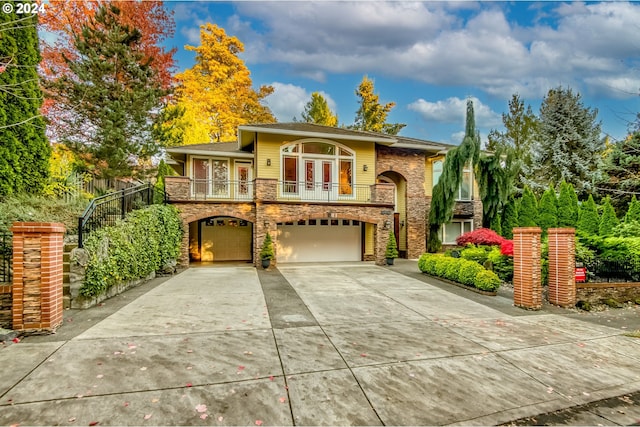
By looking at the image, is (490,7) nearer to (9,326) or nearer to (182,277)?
(182,277)

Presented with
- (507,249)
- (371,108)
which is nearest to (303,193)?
(507,249)

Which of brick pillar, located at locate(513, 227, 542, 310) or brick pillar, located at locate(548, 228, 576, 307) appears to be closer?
brick pillar, located at locate(513, 227, 542, 310)

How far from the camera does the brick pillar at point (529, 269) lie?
683 centimetres

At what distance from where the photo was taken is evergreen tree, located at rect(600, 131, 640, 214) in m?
15.5

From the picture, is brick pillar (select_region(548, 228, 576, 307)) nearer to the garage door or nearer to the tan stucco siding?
the garage door

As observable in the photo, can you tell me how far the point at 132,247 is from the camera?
7.95 m

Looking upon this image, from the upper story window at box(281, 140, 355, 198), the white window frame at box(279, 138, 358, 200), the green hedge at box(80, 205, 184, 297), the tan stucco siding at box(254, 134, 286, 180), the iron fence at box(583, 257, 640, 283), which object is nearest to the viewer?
the green hedge at box(80, 205, 184, 297)

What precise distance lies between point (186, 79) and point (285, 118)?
29.3 ft

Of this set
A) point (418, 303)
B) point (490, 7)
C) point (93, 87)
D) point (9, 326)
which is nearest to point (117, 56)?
point (93, 87)

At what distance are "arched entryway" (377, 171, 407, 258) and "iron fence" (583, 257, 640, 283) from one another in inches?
341

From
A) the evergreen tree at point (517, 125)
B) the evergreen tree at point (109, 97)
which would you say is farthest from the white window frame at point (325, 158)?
the evergreen tree at point (517, 125)

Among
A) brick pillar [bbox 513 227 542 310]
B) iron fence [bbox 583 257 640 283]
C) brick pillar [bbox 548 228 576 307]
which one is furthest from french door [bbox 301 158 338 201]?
iron fence [bbox 583 257 640 283]

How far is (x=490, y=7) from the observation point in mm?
10367

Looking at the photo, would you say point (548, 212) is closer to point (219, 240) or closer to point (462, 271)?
point (462, 271)
